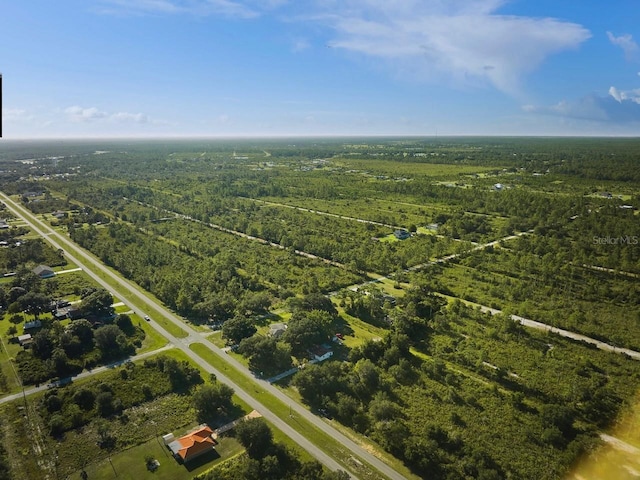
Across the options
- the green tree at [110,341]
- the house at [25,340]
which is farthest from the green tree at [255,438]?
the house at [25,340]

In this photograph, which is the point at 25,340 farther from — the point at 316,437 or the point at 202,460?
the point at 316,437

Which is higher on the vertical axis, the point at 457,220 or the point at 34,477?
the point at 457,220

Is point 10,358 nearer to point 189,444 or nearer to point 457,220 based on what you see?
point 189,444

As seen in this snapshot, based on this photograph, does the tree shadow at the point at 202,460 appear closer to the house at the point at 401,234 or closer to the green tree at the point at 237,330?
the green tree at the point at 237,330

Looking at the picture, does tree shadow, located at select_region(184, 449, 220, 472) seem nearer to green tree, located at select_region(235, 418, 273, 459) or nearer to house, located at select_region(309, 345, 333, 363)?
green tree, located at select_region(235, 418, 273, 459)

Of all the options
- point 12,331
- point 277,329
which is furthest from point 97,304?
point 277,329

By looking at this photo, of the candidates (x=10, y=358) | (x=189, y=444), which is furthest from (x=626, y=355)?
(x=10, y=358)
